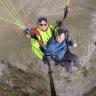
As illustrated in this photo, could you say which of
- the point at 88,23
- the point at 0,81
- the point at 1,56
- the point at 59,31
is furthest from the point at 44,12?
the point at 59,31

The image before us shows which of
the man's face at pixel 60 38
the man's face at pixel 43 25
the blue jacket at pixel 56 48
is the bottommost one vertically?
the blue jacket at pixel 56 48

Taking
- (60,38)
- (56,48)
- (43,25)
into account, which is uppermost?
(43,25)

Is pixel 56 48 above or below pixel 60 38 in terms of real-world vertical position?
below

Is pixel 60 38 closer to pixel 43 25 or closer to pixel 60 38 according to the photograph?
pixel 60 38

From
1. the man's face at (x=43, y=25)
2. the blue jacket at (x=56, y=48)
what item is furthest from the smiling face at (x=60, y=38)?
the man's face at (x=43, y=25)

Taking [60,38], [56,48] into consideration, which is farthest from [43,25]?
[56,48]

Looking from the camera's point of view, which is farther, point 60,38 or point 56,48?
point 56,48

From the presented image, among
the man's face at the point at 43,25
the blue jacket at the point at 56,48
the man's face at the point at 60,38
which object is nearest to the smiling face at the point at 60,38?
the man's face at the point at 60,38

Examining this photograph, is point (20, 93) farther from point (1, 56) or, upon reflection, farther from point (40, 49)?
point (40, 49)

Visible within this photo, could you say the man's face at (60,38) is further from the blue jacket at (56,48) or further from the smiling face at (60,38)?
the blue jacket at (56,48)

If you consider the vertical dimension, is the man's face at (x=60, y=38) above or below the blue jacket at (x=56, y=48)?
above

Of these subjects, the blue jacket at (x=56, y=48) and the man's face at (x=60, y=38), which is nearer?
the man's face at (x=60, y=38)

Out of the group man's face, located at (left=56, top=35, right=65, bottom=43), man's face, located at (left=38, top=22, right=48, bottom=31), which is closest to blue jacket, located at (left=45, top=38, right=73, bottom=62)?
man's face, located at (left=56, top=35, right=65, bottom=43)

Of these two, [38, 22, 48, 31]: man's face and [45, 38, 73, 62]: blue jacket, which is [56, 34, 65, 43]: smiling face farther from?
[38, 22, 48, 31]: man's face
